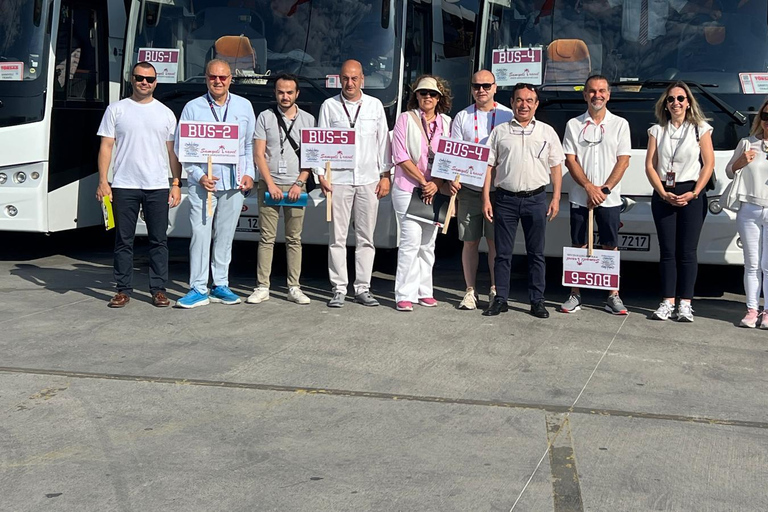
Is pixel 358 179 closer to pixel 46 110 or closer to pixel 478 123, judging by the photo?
pixel 478 123

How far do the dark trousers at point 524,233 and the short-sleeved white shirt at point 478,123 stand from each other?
314 millimetres

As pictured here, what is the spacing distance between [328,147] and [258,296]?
4.46ft

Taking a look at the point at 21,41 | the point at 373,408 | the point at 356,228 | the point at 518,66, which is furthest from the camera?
the point at 21,41

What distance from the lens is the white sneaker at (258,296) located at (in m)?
9.01

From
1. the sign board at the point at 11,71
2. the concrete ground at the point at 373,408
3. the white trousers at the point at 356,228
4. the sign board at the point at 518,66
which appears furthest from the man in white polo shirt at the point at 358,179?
the sign board at the point at 11,71

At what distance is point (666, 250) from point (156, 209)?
3975 millimetres

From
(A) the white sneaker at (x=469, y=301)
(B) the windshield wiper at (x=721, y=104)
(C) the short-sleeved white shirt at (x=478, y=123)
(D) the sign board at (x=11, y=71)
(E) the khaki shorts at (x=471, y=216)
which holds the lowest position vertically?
(A) the white sneaker at (x=469, y=301)

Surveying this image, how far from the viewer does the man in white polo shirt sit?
8.74m

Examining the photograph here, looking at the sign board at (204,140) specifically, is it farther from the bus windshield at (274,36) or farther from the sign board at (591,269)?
the sign board at (591,269)

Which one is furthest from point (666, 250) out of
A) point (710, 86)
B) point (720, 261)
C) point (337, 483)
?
point (337, 483)

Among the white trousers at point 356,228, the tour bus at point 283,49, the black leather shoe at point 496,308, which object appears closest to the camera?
the black leather shoe at point 496,308

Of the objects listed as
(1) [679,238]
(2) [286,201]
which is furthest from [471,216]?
(1) [679,238]

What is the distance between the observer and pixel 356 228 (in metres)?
8.98

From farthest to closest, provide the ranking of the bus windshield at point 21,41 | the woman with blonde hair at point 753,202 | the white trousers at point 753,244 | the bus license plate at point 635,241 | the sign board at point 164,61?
the bus windshield at point 21,41 < the sign board at point 164,61 < the bus license plate at point 635,241 < the white trousers at point 753,244 < the woman with blonde hair at point 753,202
